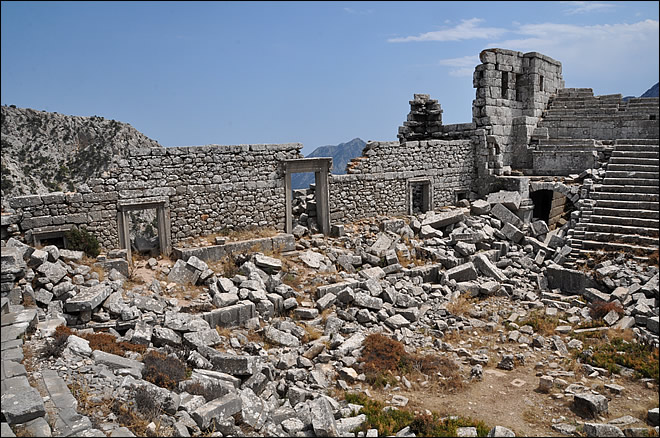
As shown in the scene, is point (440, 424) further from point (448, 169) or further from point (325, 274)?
point (448, 169)

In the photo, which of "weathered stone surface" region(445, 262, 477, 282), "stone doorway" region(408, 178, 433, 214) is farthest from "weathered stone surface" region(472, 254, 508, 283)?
"stone doorway" region(408, 178, 433, 214)

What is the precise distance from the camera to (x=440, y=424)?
756 centimetres

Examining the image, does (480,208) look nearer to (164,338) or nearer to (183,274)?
(183,274)

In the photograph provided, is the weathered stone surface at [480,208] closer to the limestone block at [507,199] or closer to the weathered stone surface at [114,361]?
the limestone block at [507,199]

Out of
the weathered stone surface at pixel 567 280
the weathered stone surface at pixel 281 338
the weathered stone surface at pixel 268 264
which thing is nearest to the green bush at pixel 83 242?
the weathered stone surface at pixel 268 264

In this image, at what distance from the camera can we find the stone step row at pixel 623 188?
15.4m

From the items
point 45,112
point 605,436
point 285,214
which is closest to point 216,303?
point 285,214

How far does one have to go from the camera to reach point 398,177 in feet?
56.7

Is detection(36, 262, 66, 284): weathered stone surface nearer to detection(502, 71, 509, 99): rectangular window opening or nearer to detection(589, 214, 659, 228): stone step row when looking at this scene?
detection(589, 214, 659, 228): stone step row

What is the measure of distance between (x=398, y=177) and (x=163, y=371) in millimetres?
11285

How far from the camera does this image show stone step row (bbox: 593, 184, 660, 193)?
50.6ft

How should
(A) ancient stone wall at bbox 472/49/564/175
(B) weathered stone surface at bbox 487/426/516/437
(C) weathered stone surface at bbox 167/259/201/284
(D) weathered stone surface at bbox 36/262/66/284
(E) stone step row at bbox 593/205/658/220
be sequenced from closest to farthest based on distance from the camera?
1. (B) weathered stone surface at bbox 487/426/516/437
2. (D) weathered stone surface at bbox 36/262/66/284
3. (C) weathered stone surface at bbox 167/259/201/284
4. (E) stone step row at bbox 593/205/658/220
5. (A) ancient stone wall at bbox 472/49/564/175

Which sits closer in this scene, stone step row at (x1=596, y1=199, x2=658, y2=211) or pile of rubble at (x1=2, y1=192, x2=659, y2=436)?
pile of rubble at (x1=2, y1=192, x2=659, y2=436)

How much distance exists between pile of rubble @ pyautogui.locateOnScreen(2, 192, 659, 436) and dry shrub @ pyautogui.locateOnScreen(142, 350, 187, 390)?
0.16 m
